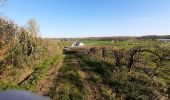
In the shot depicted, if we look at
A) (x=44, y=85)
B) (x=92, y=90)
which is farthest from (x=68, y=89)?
(x=44, y=85)

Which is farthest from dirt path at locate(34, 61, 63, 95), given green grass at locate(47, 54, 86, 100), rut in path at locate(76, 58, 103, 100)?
rut in path at locate(76, 58, 103, 100)

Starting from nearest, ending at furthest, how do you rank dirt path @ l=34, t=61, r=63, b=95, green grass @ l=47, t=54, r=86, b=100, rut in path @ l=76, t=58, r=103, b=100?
green grass @ l=47, t=54, r=86, b=100 < rut in path @ l=76, t=58, r=103, b=100 < dirt path @ l=34, t=61, r=63, b=95

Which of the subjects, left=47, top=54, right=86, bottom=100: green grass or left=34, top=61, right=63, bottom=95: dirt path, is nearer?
left=47, top=54, right=86, bottom=100: green grass

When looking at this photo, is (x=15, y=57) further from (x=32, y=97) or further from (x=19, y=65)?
(x=32, y=97)

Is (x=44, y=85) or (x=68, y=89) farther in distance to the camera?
(x=44, y=85)

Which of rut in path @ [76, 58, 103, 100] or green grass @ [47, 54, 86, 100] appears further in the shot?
rut in path @ [76, 58, 103, 100]

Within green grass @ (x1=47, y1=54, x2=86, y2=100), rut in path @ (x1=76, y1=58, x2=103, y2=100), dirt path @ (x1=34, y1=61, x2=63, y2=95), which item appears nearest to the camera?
green grass @ (x1=47, y1=54, x2=86, y2=100)

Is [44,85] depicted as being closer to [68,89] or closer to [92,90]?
[68,89]

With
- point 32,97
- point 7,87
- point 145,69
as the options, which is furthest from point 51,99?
point 145,69

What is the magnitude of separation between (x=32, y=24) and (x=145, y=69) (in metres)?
73.3

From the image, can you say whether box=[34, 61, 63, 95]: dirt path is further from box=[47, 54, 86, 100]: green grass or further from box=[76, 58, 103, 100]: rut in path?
box=[76, 58, 103, 100]: rut in path

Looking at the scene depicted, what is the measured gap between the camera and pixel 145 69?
2823cm

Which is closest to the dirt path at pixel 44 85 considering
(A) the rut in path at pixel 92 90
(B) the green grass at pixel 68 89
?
(B) the green grass at pixel 68 89

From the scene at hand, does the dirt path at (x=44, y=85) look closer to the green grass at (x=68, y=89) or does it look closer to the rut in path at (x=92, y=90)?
the green grass at (x=68, y=89)
